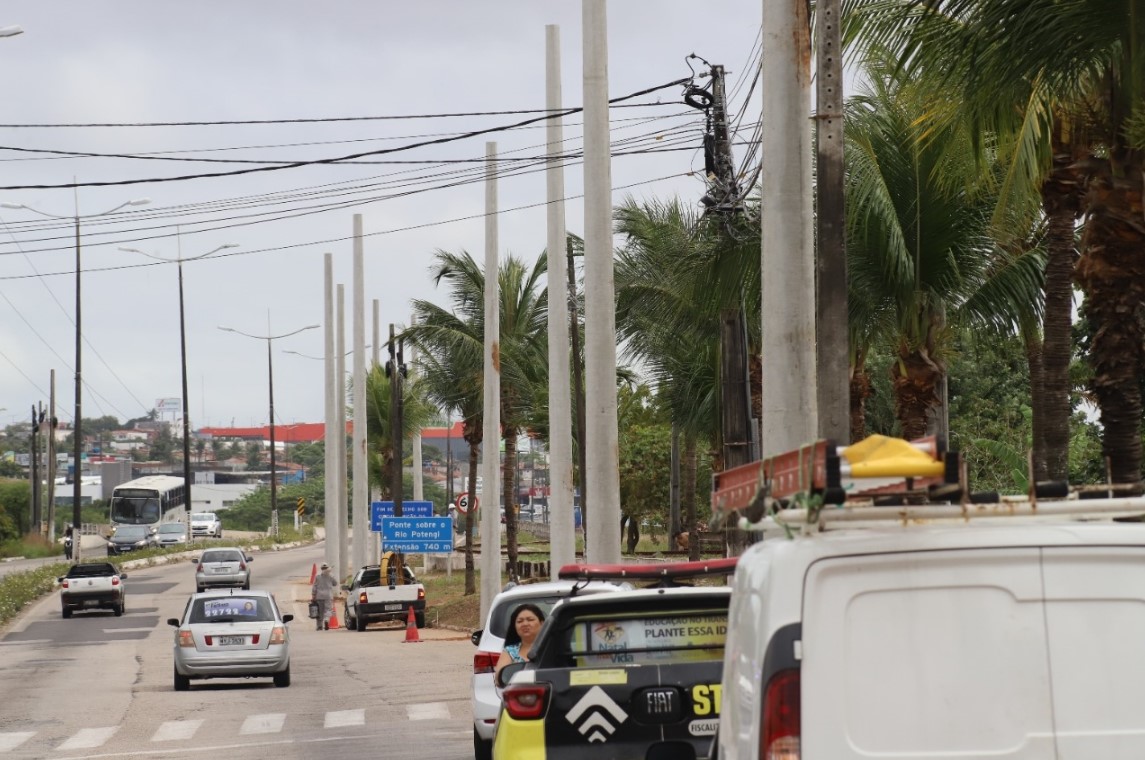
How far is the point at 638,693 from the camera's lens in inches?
367

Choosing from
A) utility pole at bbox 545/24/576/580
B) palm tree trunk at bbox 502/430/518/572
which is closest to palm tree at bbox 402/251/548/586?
palm tree trunk at bbox 502/430/518/572

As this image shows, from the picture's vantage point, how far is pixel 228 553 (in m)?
58.0

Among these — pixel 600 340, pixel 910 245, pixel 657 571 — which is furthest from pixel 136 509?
pixel 657 571

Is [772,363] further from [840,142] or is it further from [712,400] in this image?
[712,400]

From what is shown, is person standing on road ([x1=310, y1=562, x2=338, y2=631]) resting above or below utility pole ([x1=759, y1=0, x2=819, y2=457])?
below

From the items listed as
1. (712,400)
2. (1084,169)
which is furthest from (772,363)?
(712,400)

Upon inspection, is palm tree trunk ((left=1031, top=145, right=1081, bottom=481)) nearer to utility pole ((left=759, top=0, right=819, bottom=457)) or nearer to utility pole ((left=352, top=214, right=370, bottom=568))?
utility pole ((left=759, top=0, right=819, bottom=457))

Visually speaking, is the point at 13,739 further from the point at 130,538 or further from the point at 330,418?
the point at 130,538

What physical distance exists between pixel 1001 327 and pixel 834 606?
18.6 m

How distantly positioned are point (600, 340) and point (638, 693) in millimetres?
13555

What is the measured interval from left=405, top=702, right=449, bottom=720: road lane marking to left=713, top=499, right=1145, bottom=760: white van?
14.2 m

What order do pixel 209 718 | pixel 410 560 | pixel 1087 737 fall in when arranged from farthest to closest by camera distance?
1. pixel 410 560
2. pixel 209 718
3. pixel 1087 737

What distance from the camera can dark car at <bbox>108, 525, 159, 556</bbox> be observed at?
89.1m

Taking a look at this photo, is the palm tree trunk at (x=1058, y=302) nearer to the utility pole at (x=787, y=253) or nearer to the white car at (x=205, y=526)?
the utility pole at (x=787, y=253)
